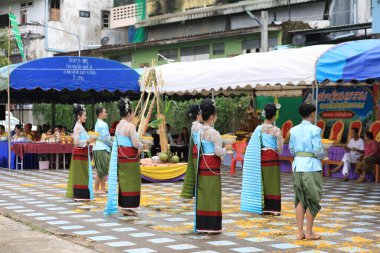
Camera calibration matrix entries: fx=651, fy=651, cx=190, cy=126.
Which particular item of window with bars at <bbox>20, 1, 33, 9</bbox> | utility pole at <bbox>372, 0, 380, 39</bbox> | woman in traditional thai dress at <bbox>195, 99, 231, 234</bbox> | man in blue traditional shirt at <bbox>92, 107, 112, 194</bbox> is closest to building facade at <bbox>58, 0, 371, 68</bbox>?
utility pole at <bbox>372, 0, 380, 39</bbox>

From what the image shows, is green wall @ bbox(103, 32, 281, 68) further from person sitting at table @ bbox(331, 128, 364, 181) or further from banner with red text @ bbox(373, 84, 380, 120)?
person sitting at table @ bbox(331, 128, 364, 181)

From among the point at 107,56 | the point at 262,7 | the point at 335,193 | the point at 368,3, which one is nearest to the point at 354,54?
the point at 335,193

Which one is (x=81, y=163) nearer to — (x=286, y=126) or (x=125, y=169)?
(x=125, y=169)

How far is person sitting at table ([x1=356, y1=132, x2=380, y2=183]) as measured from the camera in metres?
13.6

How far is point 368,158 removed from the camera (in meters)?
13.6

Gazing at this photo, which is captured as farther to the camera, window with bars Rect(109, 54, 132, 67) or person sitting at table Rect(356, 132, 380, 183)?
window with bars Rect(109, 54, 132, 67)

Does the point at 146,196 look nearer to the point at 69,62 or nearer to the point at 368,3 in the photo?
the point at 69,62

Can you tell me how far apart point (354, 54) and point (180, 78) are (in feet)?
17.7

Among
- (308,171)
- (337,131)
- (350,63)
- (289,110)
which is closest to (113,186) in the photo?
(308,171)

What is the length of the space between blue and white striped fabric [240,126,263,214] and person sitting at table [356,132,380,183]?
4868 millimetres

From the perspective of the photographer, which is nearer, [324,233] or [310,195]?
[310,195]

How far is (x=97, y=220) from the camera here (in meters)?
9.09

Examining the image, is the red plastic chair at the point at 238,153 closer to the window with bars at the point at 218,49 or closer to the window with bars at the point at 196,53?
the window with bars at the point at 218,49

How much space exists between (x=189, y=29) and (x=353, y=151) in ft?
67.4
